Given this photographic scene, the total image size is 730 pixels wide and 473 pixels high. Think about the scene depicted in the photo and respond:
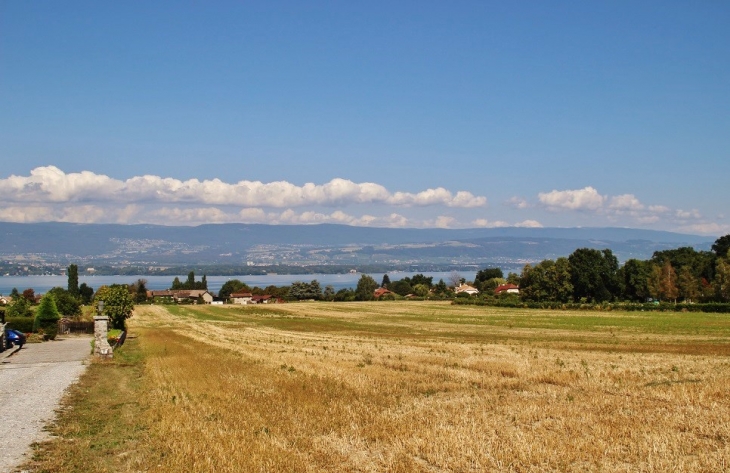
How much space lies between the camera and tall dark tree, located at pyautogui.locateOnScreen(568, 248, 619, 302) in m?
121

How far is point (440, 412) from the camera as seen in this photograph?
16797mm

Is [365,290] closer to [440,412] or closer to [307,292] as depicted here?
[307,292]

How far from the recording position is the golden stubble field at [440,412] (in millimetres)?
12484

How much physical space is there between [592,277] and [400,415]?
113 metres

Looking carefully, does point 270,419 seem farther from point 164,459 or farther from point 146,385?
point 146,385

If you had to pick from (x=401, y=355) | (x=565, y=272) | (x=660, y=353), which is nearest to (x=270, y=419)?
(x=401, y=355)

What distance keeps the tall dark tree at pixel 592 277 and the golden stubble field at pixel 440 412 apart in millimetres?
92096

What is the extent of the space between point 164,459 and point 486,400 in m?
9.15

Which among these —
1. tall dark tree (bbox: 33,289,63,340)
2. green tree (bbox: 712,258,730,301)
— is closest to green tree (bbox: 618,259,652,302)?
green tree (bbox: 712,258,730,301)

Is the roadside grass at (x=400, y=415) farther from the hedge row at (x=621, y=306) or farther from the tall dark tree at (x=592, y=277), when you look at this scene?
the tall dark tree at (x=592, y=277)

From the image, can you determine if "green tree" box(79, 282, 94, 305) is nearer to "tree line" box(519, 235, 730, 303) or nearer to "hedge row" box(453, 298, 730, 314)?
"hedge row" box(453, 298, 730, 314)

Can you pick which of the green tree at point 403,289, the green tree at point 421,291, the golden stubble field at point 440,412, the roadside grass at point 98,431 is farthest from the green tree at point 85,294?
the roadside grass at point 98,431

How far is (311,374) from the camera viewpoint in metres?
24.8

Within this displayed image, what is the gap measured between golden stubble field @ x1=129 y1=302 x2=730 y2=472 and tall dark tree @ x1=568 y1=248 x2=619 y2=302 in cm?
9210
